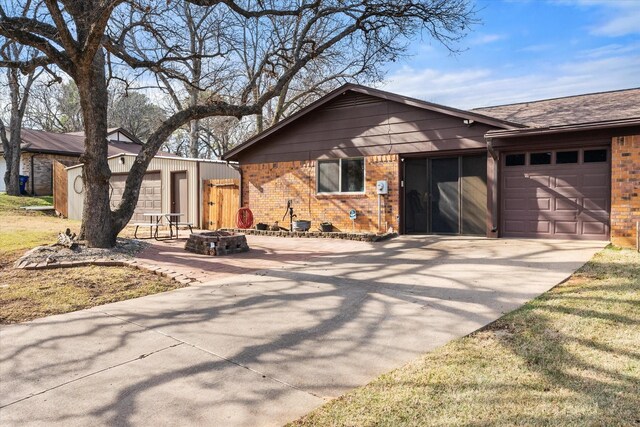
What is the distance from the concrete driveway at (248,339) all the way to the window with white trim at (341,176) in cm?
545

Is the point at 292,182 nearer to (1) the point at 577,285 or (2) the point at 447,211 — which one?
(2) the point at 447,211

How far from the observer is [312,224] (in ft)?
43.7

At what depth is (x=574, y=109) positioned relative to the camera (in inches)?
415

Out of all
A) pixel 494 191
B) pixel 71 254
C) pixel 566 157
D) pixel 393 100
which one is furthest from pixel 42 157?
pixel 566 157

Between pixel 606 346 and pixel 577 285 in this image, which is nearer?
pixel 606 346

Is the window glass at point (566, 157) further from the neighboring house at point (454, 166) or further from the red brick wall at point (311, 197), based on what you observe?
the red brick wall at point (311, 197)

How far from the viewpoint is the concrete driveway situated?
2871 mm

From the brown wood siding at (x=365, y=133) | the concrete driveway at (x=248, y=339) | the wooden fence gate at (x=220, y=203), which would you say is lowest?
the concrete driveway at (x=248, y=339)

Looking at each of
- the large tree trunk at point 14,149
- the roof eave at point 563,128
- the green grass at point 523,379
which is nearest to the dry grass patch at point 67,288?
the green grass at point 523,379

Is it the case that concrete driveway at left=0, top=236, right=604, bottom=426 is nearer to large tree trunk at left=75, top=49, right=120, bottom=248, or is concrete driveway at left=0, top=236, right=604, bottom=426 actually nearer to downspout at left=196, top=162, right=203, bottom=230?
large tree trunk at left=75, top=49, right=120, bottom=248

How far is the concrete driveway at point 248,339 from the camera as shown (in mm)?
2871

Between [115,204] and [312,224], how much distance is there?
9893 mm

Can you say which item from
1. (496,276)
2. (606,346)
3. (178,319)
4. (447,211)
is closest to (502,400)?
(606,346)

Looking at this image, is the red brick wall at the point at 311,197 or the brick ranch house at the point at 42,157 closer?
the red brick wall at the point at 311,197
